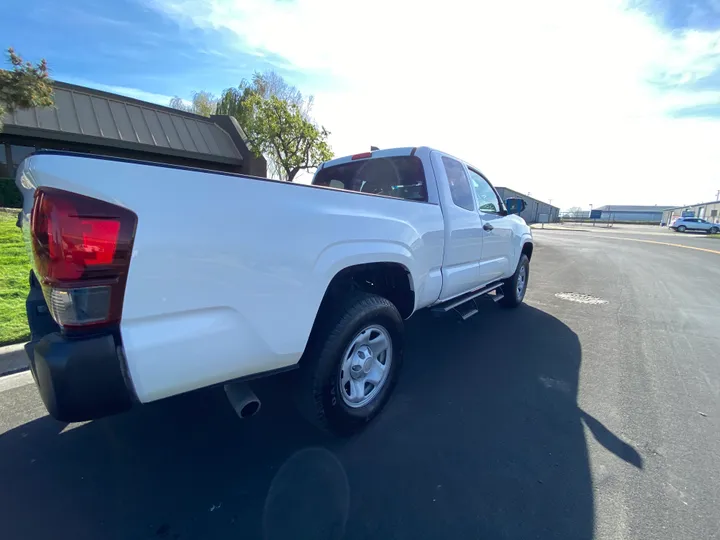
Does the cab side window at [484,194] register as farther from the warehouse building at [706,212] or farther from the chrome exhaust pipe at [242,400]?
the warehouse building at [706,212]

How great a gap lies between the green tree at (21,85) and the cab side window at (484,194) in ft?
36.0

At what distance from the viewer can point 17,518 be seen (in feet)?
5.78

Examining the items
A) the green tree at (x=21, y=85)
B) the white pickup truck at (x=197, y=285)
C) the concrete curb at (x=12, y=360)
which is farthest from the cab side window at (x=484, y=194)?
the green tree at (x=21, y=85)

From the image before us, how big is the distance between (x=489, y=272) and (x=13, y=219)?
11.7m

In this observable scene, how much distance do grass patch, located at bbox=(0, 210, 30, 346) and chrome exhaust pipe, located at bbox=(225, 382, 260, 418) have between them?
2947mm

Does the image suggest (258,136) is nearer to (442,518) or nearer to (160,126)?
(160,126)

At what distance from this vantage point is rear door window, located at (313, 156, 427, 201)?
11.4ft

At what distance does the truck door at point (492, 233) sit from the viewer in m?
4.16

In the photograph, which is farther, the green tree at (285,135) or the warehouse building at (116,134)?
the green tree at (285,135)

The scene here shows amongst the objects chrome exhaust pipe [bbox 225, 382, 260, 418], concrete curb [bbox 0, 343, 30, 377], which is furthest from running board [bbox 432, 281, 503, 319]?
concrete curb [bbox 0, 343, 30, 377]

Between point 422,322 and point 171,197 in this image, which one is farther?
point 422,322

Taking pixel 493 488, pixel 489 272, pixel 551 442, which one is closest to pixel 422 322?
pixel 489 272

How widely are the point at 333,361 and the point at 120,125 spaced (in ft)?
58.5

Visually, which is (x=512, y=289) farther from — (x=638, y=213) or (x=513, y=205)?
(x=638, y=213)
